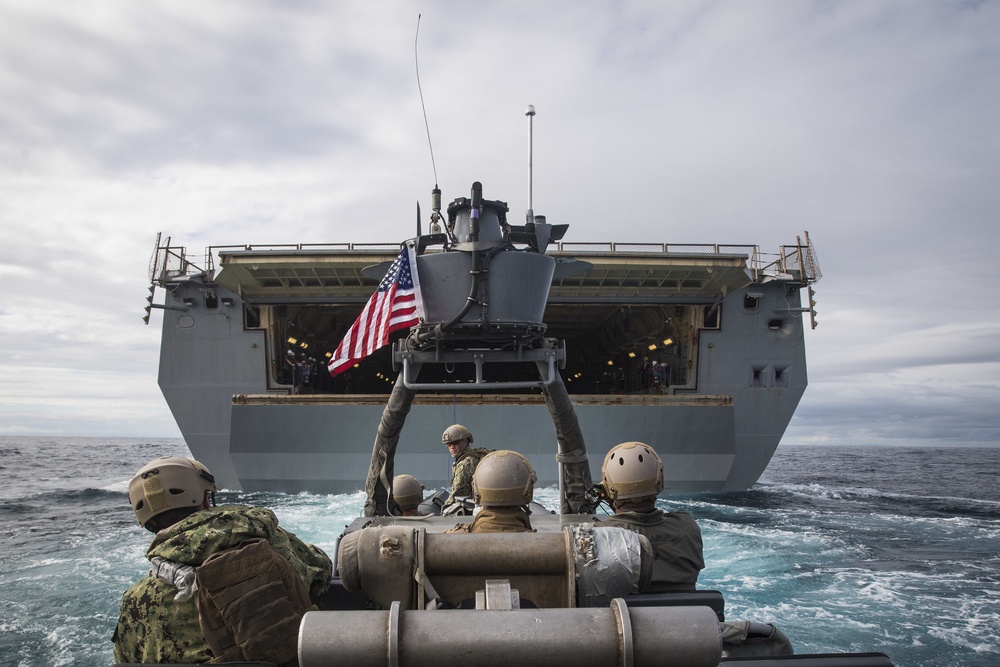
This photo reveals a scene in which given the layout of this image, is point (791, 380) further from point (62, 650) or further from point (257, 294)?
point (62, 650)

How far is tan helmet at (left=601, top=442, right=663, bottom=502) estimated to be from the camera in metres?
3.90

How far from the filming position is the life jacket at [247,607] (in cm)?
250

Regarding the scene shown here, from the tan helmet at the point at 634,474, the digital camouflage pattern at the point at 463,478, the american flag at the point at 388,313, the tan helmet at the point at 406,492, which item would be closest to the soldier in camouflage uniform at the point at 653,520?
the tan helmet at the point at 634,474

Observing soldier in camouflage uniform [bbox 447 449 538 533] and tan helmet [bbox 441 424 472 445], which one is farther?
tan helmet [bbox 441 424 472 445]

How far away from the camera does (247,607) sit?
251cm

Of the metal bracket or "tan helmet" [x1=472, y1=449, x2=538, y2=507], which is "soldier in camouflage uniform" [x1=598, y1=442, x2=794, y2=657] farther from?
the metal bracket

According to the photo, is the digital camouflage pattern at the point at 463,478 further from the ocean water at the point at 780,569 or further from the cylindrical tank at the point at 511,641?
the cylindrical tank at the point at 511,641

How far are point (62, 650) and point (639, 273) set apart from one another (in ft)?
43.4

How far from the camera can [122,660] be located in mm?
2699

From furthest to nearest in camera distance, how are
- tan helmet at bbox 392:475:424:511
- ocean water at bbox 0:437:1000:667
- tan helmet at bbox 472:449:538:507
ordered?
1. tan helmet at bbox 392:475:424:511
2. ocean water at bbox 0:437:1000:667
3. tan helmet at bbox 472:449:538:507

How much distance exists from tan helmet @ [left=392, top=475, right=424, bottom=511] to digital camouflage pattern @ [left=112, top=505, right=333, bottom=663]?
5508mm

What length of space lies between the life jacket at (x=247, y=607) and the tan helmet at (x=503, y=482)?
1.10m

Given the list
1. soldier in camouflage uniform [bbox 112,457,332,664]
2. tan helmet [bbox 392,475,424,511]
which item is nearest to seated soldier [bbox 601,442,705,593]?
soldier in camouflage uniform [bbox 112,457,332,664]

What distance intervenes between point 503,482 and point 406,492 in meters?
5.07
